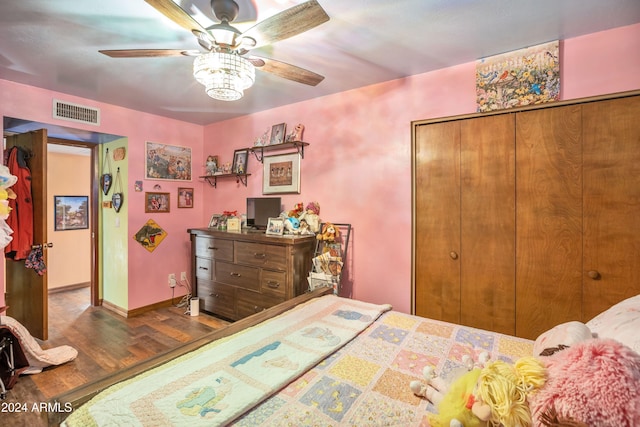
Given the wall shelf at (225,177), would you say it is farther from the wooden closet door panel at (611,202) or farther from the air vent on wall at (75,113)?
the wooden closet door panel at (611,202)

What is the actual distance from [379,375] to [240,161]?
313 centimetres

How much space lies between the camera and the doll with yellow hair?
28.8 inches

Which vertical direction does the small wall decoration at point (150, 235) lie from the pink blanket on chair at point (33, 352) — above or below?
above

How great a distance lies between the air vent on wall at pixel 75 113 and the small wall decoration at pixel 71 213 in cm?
219

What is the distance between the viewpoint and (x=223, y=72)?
1471 millimetres

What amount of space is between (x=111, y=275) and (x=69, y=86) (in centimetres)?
221

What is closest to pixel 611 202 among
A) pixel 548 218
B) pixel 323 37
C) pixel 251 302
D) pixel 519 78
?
pixel 548 218

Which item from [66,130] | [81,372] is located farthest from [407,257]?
[66,130]

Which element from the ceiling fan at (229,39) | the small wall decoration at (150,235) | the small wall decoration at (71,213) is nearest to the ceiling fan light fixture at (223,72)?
the ceiling fan at (229,39)

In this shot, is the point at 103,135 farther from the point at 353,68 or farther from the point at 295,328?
the point at 295,328

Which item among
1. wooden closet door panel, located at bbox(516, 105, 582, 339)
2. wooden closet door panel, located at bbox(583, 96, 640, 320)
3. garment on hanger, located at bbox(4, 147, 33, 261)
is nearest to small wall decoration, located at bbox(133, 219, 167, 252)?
garment on hanger, located at bbox(4, 147, 33, 261)

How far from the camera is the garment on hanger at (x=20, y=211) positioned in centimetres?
270

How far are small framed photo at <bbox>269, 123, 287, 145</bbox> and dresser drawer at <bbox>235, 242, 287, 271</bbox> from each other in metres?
1.19

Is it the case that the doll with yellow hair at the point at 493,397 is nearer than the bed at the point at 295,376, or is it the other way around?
the doll with yellow hair at the point at 493,397
